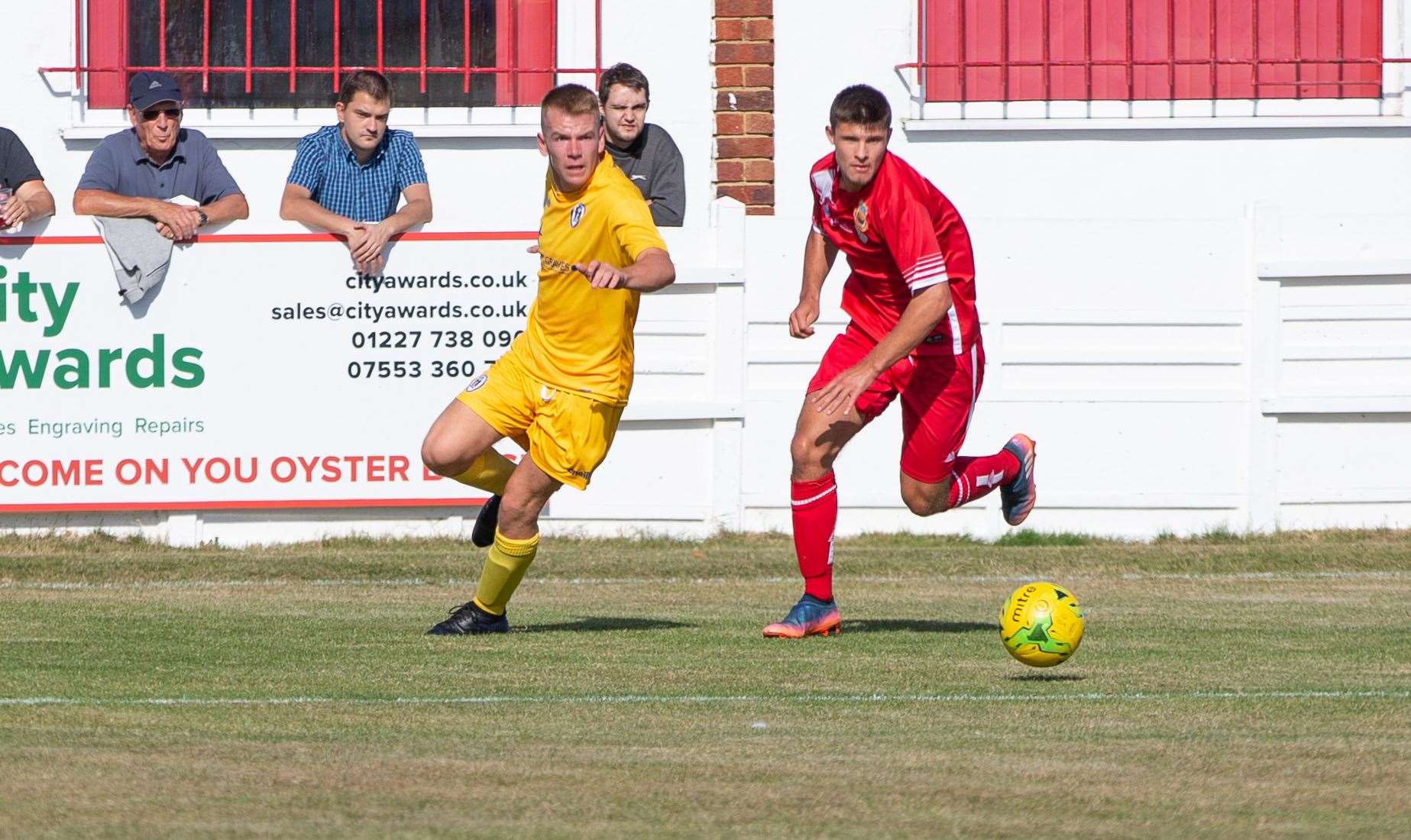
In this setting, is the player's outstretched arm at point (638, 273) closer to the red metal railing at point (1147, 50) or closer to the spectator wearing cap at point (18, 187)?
the spectator wearing cap at point (18, 187)

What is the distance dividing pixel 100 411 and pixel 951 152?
6.21 meters

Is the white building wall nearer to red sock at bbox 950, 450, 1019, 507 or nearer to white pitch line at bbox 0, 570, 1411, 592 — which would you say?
white pitch line at bbox 0, 570, 1411, 592

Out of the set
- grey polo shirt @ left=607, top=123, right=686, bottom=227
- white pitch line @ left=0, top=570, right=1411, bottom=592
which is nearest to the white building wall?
grey polo shirt @ left=607, top=123, right=686, bottom=227

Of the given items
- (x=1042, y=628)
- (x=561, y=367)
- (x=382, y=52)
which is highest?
(x=382, y=52)

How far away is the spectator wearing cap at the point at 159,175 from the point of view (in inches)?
471

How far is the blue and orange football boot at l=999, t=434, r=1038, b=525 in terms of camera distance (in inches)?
373

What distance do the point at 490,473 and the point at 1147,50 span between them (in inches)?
321

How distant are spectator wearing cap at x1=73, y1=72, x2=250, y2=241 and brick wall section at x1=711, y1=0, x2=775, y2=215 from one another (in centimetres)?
388

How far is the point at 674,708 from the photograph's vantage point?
257 inches

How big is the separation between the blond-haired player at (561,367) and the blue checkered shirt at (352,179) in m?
3.92

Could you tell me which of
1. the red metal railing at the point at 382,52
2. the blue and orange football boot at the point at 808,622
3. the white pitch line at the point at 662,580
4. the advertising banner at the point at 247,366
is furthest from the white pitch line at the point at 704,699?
the red metal railing at the point at 382,52

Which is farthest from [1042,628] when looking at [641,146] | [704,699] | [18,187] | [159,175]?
[18,187]

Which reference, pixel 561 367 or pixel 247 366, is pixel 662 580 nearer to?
pixel 247 366

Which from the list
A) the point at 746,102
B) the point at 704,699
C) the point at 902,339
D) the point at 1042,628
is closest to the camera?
the point at 704,699
